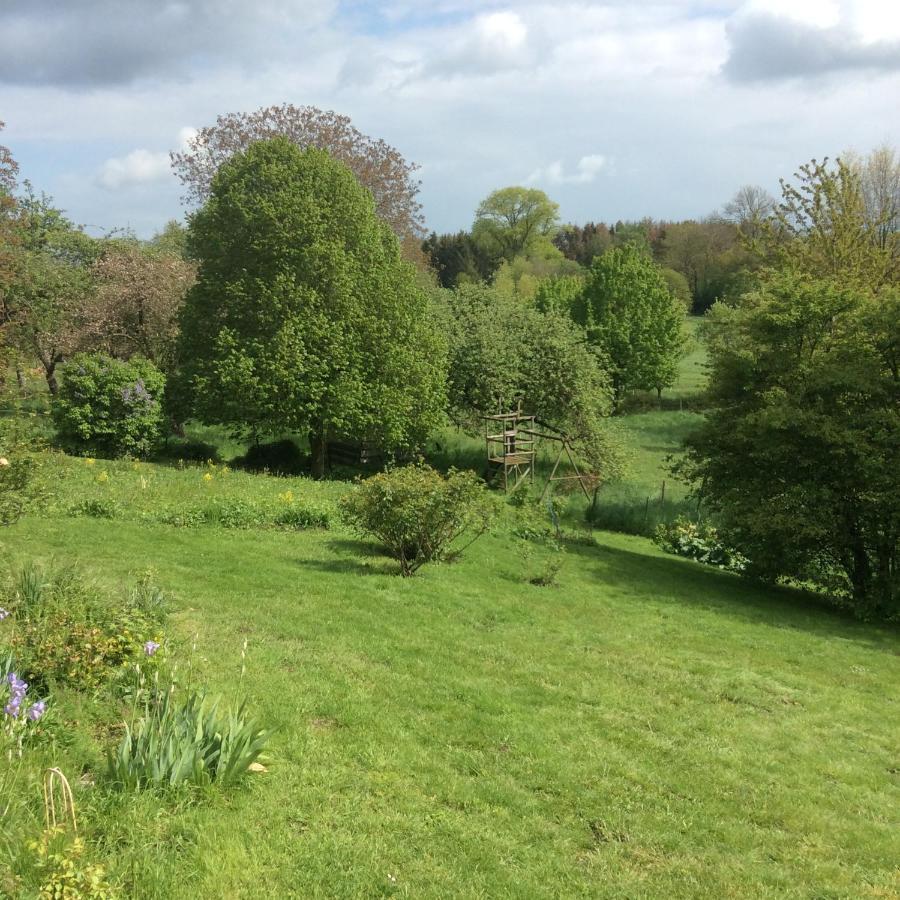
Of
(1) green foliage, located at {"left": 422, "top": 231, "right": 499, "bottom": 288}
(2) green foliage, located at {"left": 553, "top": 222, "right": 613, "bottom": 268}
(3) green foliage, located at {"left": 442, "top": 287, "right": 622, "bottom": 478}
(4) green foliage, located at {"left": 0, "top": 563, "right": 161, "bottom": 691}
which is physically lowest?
(4) green foliage, located at {"left": 0, "top": 563, "right": 161, "bottom": 691}

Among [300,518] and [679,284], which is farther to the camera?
[679,284]

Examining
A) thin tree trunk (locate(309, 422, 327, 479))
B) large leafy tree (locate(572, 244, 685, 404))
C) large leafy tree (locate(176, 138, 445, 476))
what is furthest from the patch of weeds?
large leafy tree (locate(572, 244, 685, 404))

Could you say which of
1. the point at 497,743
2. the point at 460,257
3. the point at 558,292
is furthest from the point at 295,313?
the point at 460,257

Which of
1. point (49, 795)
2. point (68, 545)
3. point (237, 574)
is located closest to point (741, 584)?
point (237, 574)

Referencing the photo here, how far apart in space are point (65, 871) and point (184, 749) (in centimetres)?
109

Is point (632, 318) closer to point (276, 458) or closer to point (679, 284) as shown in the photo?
point (276, 458)

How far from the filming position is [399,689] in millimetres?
6859

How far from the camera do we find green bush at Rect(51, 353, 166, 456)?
2102 centimetres

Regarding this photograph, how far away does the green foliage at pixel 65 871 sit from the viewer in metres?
3.24

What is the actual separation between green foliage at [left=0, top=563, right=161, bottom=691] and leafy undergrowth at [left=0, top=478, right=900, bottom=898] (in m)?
0.39

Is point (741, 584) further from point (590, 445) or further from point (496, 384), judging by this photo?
point (496, 384)

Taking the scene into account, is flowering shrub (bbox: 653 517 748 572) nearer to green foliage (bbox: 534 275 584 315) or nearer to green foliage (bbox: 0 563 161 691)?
green foliage (bbox: 0 563 161 691)

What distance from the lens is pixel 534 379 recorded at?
2705 centimetres

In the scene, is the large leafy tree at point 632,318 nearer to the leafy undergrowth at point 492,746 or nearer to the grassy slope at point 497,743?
the grassy slope at point 497,743
